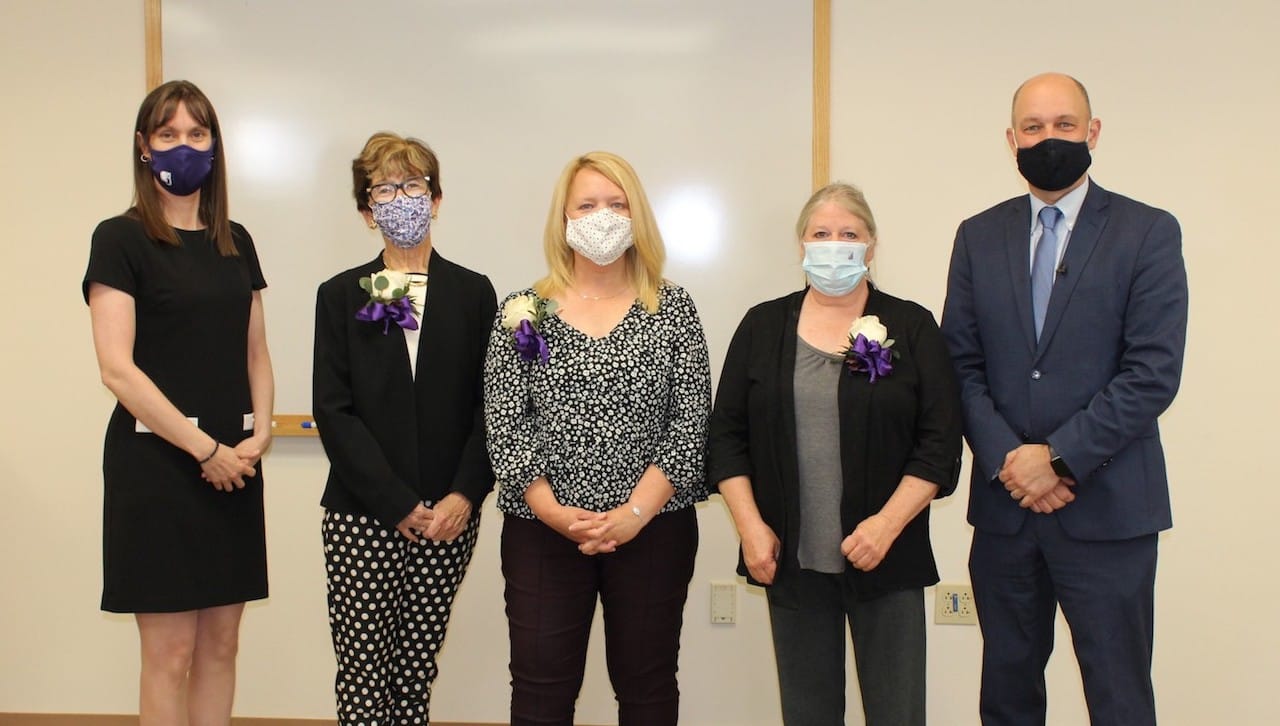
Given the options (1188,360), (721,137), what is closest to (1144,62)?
(1188,360)

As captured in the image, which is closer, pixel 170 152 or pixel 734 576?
pixel 170 152

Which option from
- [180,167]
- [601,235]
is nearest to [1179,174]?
[601,235]

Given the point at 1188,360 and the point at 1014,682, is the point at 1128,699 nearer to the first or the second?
the point at 1014,682

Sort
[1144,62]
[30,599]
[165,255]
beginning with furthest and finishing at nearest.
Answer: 1. [30,599]
2. [1144,62]
3. [165,255]

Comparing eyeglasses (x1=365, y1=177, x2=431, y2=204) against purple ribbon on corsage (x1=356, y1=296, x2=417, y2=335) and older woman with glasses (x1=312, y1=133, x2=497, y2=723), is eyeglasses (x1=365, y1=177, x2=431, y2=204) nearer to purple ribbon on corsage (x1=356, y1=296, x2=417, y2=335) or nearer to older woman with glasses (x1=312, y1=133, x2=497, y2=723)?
older woman with glasses (x1=312, y1=133, x2=497, y2=723)

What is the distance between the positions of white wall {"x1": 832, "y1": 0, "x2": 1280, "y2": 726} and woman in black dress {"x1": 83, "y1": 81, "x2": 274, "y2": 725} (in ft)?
6.65

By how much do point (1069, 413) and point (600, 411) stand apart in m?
1.05

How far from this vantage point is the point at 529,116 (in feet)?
10.6

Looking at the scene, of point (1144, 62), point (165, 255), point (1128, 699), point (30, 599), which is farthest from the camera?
point (30, 599)

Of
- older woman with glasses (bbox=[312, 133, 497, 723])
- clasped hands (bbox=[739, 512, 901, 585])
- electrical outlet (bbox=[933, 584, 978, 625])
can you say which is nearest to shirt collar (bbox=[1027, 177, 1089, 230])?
clasped hands (bbox=[739, 512, 901, 585])

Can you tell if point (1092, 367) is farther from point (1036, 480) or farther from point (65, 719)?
point (65, 719)

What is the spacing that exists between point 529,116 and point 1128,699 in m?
2.49

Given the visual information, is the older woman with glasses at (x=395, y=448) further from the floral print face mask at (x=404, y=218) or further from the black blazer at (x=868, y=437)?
the black blazer at (x=868, y=437)

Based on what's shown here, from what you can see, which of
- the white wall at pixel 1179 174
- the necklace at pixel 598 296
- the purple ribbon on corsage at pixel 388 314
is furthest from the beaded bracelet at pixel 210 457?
Answer: the white wall at pixel 1179 174
